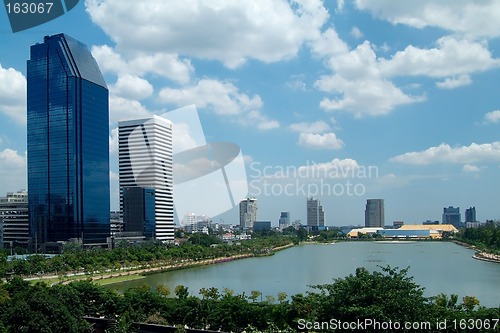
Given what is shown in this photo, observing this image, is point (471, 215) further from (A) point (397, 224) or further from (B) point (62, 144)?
(B) point (62, 144)

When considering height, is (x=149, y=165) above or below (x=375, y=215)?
above

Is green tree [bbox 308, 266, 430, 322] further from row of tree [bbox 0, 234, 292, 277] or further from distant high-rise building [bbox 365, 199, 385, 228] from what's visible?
distant high-rise building [bbox 365, 199, 385, 228]

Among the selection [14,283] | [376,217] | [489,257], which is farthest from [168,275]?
[376,217]

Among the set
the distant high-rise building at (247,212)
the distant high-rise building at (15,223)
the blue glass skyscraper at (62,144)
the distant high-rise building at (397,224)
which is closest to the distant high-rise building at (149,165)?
the blue glass skyscraper at (62,144)

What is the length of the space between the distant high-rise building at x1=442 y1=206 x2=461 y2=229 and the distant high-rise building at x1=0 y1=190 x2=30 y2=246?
6273 centimetres

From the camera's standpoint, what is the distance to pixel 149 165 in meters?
35.3

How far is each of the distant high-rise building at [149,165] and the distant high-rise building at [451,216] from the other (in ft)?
171

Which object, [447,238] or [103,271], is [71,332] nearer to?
[103,271]

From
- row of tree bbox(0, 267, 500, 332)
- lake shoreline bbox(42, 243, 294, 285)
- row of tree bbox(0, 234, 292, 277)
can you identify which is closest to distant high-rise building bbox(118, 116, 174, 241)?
row of tree bbox(0, 234, 292, 277)

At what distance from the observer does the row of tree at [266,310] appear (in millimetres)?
4648

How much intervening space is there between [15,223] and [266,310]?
27083 mm

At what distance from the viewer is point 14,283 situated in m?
8.95

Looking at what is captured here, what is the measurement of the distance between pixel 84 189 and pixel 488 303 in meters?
22.2

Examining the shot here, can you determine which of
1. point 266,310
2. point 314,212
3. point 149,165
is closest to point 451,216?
point 314,212
